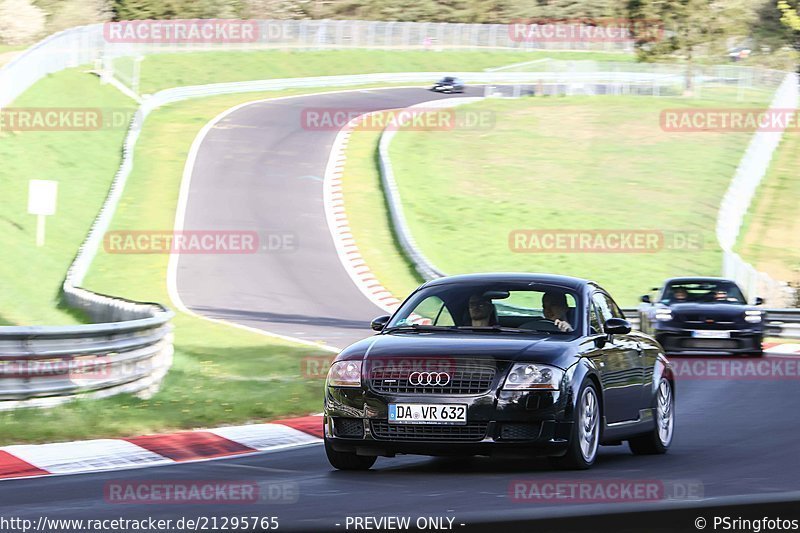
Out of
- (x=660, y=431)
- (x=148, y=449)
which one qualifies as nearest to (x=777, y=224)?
(x=660, y=431)

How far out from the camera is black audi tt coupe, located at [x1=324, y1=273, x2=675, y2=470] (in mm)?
9148

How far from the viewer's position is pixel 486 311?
33.7 feet

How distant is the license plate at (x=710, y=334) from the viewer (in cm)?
2238

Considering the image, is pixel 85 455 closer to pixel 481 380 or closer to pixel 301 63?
pixel 481 380

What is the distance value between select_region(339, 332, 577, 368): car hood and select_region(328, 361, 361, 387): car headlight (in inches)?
2.4

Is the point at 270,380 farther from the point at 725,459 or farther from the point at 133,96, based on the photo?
the point at 133,96

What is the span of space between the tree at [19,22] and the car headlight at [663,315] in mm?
65145

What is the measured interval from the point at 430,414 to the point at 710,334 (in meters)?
14.1

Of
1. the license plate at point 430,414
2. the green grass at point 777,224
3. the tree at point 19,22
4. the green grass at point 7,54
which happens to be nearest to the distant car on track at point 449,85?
the green grass at point 7,54

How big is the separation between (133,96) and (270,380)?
45.0m

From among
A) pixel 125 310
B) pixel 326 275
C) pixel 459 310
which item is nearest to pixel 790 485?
pixel 459 310

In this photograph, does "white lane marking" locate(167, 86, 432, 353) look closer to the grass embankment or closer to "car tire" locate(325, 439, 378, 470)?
the grass embankment

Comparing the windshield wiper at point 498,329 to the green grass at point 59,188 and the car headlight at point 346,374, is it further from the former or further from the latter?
the green grass at point 59,188

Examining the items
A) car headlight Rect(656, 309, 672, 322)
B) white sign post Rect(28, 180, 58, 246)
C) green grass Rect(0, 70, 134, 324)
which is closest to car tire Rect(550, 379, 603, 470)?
car headlight Rect(656, 309, 672, 322)
